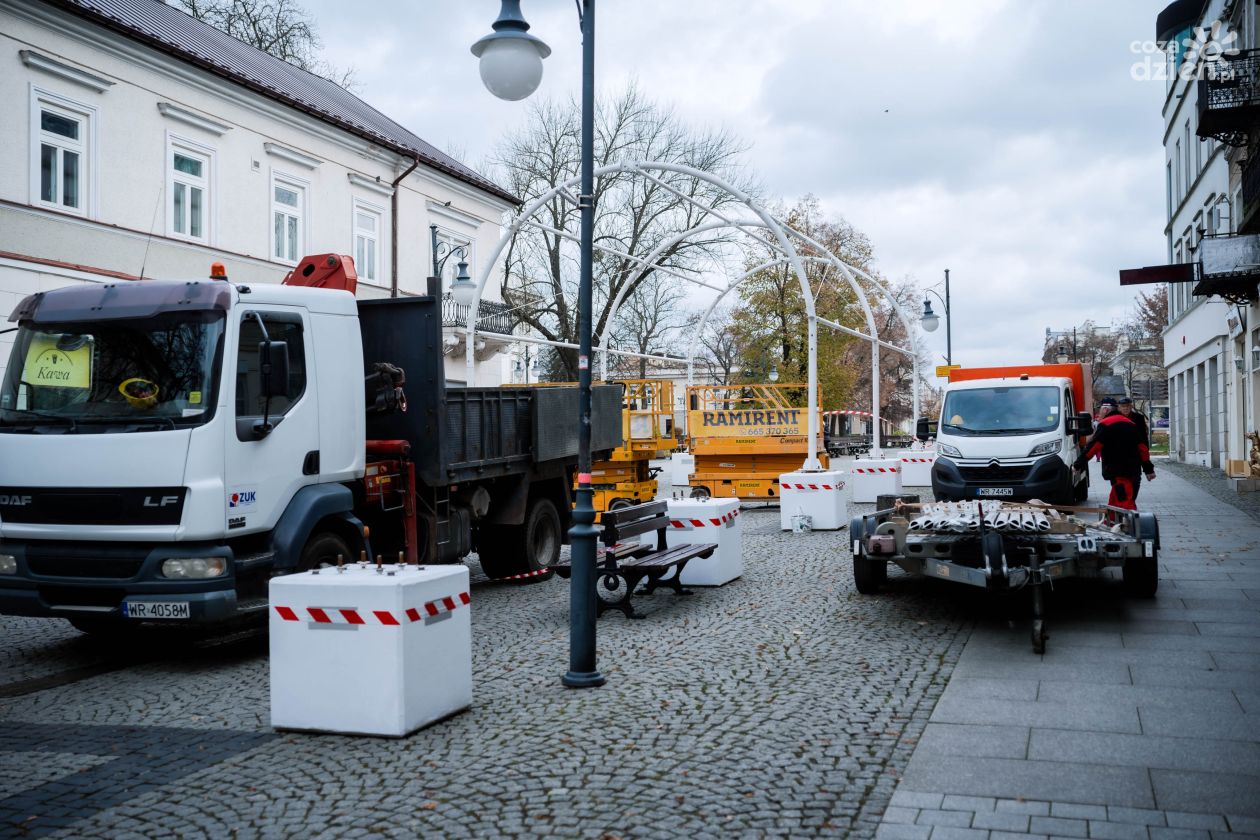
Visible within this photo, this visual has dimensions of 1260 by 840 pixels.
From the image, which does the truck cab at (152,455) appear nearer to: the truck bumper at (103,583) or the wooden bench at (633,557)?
the truck bumper at (103,583)

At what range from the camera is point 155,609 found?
25.0 feet

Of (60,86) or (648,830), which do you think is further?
(60,86)

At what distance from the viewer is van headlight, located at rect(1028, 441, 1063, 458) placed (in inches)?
650

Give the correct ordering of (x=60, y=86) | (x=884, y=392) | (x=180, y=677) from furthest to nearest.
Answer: (x=884, y=392) < (x=60, y=86) < (x=180, y=677)

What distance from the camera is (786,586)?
37.4 ft

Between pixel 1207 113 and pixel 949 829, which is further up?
pixel 1207 113

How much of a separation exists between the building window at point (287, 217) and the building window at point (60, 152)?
15.5ft

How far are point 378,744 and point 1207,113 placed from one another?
21701 millimetres

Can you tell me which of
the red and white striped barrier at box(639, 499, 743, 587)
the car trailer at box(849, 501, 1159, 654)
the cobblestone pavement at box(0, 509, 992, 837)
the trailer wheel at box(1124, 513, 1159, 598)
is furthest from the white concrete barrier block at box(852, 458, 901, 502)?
the cobblestone pavement at box(0, 509, 992, 837)

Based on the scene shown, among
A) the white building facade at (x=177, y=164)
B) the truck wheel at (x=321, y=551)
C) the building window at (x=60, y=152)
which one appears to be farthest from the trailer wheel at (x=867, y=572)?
the building window at (x=60, y=152)

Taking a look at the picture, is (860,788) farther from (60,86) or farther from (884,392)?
(884,392)

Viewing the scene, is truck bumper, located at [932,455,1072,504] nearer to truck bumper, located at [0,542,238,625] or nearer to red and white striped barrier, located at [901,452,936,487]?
red and white striped barrier, located at [901,452,936,487]

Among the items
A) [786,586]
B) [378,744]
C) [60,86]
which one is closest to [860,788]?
[378,744]

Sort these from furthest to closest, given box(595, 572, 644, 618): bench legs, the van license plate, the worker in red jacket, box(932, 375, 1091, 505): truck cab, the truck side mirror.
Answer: box(932, 375, 1091, 505): truck cab < the worker in red jacket < box(595, 572, 644, 618): bench legs < the truck side mirror < the van license plate
